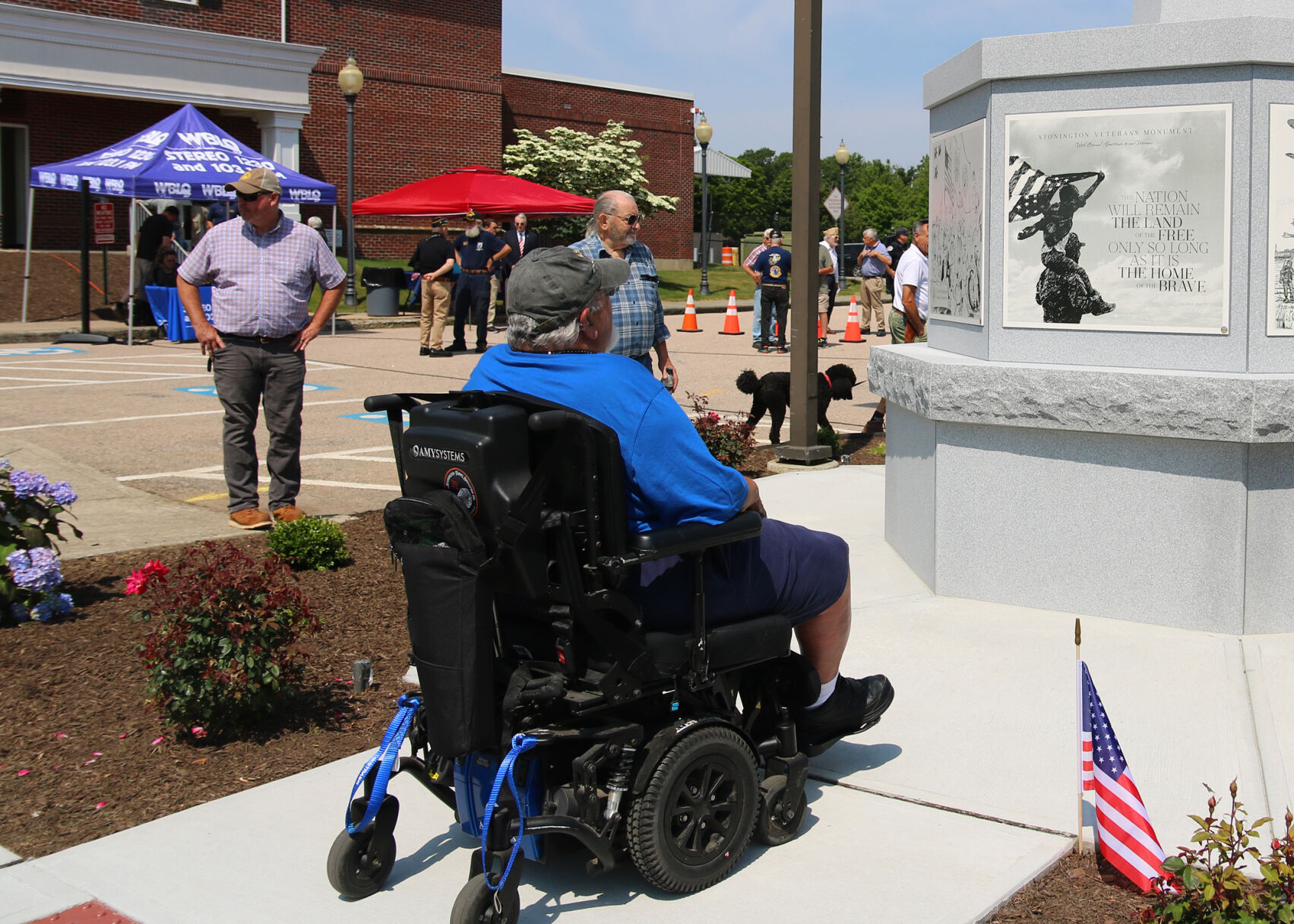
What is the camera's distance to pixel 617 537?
2885 mm

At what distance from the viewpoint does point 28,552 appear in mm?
5199

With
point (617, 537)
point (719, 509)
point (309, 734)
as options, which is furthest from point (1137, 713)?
point (309, 734)

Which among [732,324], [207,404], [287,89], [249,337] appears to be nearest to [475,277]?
[732,324]

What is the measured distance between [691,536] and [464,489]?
55cm

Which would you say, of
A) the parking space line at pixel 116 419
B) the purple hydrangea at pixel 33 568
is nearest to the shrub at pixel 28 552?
the purple hydrangea at pixel 33 568

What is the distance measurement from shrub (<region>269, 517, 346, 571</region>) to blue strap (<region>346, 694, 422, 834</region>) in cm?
314

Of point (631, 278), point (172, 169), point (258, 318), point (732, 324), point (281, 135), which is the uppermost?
point (281, 135)

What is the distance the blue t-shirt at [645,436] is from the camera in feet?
9.80

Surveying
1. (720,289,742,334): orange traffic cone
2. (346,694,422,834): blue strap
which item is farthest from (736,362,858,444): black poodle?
(720,289,742,334): orange traffic cone

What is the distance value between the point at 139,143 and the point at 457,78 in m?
17.6

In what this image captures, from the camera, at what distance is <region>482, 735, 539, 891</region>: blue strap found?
109 inches

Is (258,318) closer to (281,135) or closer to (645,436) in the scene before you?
(645,436)

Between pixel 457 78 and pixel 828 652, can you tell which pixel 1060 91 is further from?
pixel 457 78

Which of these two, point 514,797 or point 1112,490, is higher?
point 1112,490
